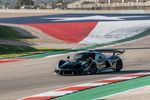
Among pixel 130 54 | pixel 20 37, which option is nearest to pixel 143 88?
pixel 130 54

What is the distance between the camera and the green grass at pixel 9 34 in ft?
153

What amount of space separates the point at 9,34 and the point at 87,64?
1034 inches

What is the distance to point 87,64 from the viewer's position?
22562 mm

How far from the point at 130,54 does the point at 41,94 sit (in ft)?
58.2

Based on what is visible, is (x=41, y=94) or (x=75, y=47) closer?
(x=41, y=94)

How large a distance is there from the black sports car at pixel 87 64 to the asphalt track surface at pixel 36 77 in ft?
1.34

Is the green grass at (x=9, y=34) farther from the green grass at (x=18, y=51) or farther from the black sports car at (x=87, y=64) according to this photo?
the black sports car at (x=87, y=64)

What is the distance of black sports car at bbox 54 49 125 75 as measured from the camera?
22.3m

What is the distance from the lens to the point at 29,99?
52.2ft

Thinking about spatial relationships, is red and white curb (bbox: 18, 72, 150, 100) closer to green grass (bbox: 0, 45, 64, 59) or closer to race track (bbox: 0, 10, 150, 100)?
race track (bbox: 0, 10, 150, 100)

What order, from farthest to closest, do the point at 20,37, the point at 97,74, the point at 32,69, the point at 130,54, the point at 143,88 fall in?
1. the point at 20,37
2. the point at 130,54
3. the point at 32,69
4. the point at 97,74
5. the point at 143,88

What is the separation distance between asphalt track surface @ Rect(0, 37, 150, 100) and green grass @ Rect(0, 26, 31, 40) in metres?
15.7

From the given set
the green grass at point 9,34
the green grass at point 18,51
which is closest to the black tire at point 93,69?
the green grass at point 18,51

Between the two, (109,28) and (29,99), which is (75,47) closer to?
(109,28)
